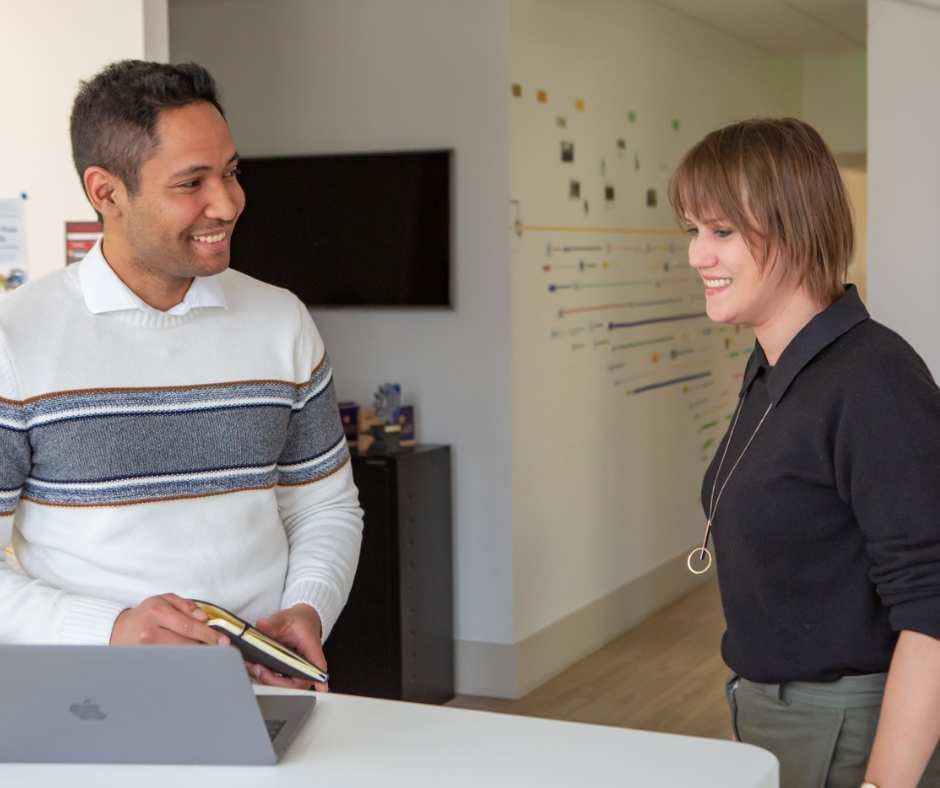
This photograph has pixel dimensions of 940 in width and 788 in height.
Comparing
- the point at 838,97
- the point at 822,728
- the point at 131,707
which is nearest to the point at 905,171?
the point at 822,728

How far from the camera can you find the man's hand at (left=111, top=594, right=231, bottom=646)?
1755 millimetres

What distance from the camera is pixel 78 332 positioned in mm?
1998

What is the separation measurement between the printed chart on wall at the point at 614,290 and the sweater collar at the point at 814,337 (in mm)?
3134

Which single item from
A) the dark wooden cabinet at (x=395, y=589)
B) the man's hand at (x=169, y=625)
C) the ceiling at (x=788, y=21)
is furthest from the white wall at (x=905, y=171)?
the ceiling at (x=788, y=21)

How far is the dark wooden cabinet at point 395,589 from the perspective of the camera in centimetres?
460

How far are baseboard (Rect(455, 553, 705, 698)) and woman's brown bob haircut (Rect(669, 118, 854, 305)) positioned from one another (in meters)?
3.39

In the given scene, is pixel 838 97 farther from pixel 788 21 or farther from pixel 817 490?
pixel 817 490

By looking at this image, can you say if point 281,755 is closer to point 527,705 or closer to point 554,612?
point 527,705

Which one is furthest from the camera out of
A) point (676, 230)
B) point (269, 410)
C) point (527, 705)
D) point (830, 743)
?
point (676, 230)

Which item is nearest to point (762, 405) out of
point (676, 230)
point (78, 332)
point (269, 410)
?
point (269, 410)

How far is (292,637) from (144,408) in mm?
412

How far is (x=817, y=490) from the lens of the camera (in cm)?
170

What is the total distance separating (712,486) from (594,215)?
150 inches

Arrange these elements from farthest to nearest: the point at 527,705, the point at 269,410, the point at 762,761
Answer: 1. the point at 527,705
2. the point at 269,410
3. the point at 762,761
